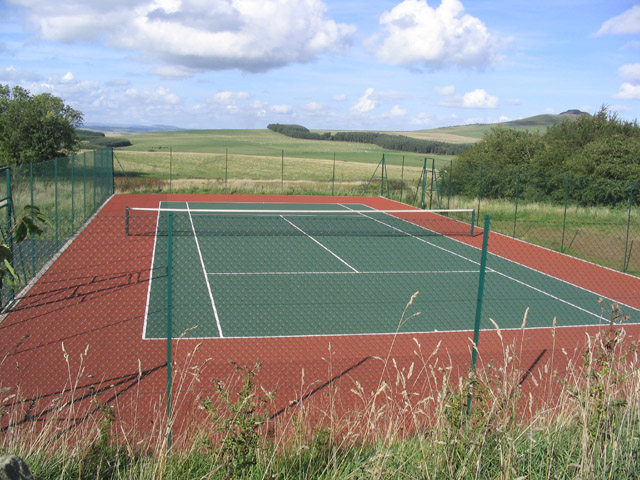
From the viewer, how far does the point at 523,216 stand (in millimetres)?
24359

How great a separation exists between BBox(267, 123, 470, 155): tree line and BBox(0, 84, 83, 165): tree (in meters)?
53.6

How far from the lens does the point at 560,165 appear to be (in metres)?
32.9

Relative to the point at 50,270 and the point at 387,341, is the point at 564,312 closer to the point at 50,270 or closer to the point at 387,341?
the point at 387,341

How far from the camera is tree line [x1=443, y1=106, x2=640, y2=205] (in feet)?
78.9

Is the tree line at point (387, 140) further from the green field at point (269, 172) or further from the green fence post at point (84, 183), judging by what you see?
the green fence post at point (84, 183)

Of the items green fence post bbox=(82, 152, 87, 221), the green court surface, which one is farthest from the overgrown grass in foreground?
green fence post bbox=(82, 152, 87, 221)

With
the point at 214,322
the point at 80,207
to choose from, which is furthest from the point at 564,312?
the point at 80,207

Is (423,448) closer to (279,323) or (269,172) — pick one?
(279,323)

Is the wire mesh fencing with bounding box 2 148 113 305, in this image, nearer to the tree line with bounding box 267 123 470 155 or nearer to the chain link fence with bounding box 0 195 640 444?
the chain link fence with bounding box 0 195 640 444

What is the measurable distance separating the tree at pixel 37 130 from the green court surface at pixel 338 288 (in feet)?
84.1

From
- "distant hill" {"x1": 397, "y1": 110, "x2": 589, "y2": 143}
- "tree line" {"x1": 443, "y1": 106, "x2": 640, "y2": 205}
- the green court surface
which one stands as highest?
"distant hill" {"x1": 397, "y1": 110, "x2": 589, "y2": 143}

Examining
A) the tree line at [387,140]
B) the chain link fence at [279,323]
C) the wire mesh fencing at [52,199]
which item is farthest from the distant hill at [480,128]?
the chain link fence at [279,323]

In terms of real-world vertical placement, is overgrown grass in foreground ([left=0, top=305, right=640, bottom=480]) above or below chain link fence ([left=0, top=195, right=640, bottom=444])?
above

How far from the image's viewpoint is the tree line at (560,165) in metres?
24.0
